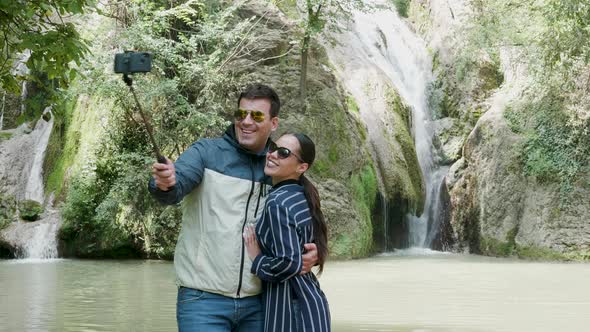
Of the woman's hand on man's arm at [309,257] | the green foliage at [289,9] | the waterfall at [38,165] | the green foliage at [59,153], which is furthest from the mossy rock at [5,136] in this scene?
the woman's hand on man's arm at [309,257]

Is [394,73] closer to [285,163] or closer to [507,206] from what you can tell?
[507,206]

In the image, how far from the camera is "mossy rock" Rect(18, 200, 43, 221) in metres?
21.2

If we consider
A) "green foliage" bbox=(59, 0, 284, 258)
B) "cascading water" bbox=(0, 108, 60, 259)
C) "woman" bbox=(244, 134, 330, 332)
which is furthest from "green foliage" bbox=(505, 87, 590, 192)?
"woman" bbox=(244, 134, 330, 332)

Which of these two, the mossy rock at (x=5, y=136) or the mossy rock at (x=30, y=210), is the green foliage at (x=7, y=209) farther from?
the mossy rock at (x=5, y=136)

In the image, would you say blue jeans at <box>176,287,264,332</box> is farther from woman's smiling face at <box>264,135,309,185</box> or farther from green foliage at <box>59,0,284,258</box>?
green foliage at <box>59,0,284,258</box>

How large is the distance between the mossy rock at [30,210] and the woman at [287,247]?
18.5m

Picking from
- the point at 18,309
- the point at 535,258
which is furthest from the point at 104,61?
the point at 535,258

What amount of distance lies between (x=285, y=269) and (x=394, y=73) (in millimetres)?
25685

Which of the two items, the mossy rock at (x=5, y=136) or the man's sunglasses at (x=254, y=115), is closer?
the man's sunglasses at (x=254, y=115)

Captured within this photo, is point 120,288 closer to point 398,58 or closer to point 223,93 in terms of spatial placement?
point 223,93

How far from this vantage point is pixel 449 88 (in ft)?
92.5

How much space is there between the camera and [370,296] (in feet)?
40.7

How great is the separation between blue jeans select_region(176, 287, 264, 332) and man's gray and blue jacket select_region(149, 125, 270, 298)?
3 centimetres

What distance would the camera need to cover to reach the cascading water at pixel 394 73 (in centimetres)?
2431
